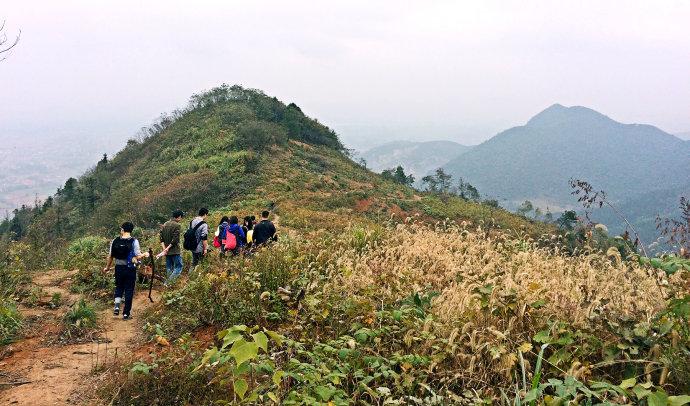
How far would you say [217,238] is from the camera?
10.2 meters

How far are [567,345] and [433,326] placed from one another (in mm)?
1055

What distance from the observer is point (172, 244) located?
9.27 metres

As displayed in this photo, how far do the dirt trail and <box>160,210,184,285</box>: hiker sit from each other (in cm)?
153

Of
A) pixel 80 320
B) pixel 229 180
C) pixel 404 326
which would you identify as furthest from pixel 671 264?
pixel 229 180

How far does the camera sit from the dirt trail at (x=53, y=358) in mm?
4504

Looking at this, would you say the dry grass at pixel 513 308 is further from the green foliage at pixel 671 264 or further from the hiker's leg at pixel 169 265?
the hiker's leg at pixel 169 265

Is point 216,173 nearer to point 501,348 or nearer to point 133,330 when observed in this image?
point 133,330

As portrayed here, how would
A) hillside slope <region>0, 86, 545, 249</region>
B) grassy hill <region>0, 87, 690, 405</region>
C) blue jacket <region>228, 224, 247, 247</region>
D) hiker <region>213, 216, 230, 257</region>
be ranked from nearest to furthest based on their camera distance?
grassy hill <region>0, 87, 690, 405</region> < blue jacket <region>228, 224, 247, 247</region> < hiker <region>213, 216, 230, 257</region> < hillside slope <region>0, 86, 545, 249</region>

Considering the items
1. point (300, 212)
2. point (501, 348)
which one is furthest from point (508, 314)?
point (300, 212)

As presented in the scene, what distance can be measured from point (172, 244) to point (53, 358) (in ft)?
13.1

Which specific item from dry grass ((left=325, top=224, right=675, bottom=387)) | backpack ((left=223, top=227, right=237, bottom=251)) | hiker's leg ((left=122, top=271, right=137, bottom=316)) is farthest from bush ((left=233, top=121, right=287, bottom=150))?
dry grass ((left=325, top=224, right=675, bottom=387))

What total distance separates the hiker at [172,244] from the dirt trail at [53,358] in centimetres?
153

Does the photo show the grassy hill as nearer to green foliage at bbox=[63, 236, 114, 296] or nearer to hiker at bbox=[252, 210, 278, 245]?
green foliage at bbox=[63, 236, 114, 296]

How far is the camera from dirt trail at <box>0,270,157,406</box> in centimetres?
450
